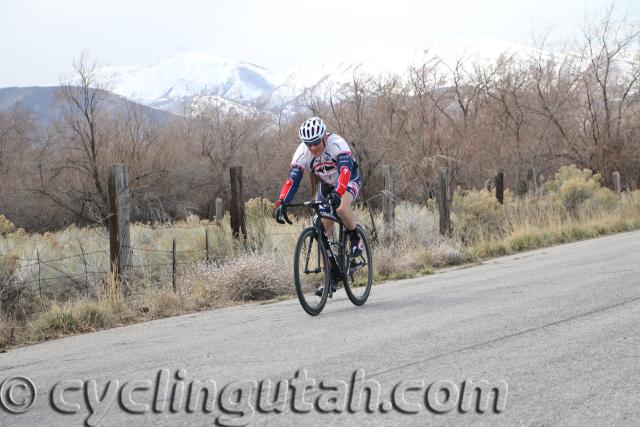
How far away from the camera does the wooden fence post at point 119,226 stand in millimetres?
→ 11297

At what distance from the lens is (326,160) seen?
8.90 metres

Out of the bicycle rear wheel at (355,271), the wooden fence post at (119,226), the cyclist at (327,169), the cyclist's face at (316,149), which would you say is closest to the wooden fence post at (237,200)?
the wooden fence post at (119,226)

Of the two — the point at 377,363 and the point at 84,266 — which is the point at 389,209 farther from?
the point at 377,363

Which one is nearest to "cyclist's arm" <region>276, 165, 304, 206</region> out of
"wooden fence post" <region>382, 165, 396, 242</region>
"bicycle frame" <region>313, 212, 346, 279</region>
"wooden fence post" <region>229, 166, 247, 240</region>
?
"bicycle frame" <region>313, 212, 346, 279</region>

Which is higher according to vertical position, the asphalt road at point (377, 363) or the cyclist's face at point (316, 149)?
the cyclist's face at point (316, 149)

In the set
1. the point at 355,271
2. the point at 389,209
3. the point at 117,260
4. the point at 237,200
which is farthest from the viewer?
the point at 389,209

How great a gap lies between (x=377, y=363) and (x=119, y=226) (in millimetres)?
6778

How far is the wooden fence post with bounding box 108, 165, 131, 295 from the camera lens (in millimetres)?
11297

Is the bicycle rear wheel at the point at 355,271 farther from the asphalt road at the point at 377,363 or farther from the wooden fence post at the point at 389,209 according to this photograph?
the wooden fence post at the point at 389,209

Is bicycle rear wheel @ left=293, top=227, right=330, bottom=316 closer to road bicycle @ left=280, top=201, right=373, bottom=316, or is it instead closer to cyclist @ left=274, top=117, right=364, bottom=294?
road bicycle @ left=280, top=201, right=373, bottom=316

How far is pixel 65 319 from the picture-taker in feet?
31.3

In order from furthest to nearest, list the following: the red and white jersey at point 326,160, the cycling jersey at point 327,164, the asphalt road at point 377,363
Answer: the red and white jersey at point 326,160, the cycling jersey at point 327,164, the asphalt road at point 377,363

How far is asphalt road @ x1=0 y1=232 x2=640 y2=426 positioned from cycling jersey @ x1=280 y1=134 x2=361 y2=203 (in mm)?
1430

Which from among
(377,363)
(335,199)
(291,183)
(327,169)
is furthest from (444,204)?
(377,363)
